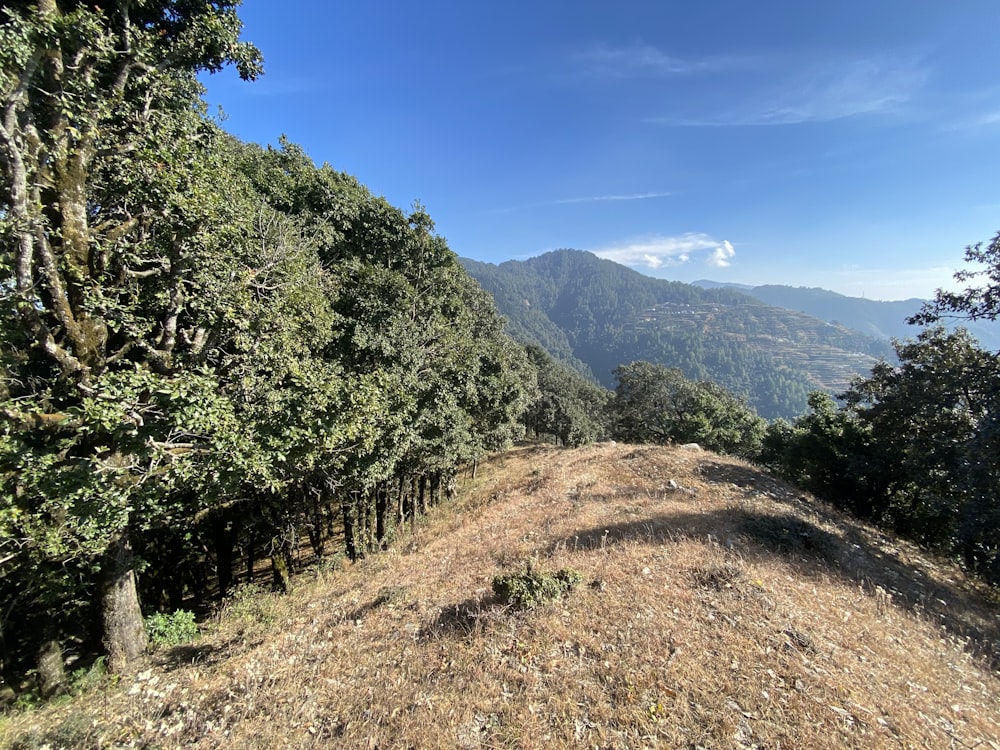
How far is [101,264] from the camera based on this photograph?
766cm

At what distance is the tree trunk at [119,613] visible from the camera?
342 inches

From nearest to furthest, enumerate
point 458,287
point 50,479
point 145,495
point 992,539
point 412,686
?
point 50,479, point 412,686, point 145,495, point 992,539, point 458,287

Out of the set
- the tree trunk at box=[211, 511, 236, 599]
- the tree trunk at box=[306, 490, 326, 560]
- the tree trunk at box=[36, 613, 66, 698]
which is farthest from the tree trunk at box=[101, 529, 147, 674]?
the tree trunk at box=[211, 511, 236, 599]

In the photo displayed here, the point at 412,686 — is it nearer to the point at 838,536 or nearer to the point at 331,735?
the point at 331,735

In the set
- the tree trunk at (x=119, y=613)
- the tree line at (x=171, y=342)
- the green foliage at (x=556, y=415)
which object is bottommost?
the green foliage at (x=556, y=415)

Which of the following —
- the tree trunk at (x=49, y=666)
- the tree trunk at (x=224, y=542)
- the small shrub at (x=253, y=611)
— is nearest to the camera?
the tree trunk at (x=49, y=666)

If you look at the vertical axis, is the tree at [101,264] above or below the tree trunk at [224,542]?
above

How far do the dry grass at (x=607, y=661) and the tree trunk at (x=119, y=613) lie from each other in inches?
26.4

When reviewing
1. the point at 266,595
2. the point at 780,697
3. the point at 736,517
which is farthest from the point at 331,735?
the point at 736,517

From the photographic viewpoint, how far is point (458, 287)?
74.2 ft

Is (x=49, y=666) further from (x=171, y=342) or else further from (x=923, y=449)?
(x=923, y=449)

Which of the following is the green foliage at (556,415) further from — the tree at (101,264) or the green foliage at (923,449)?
the tree at (101,264)

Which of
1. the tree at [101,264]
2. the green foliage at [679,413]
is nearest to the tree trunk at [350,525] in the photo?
the tree at [101,264]

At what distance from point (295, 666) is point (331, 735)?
271 cm
